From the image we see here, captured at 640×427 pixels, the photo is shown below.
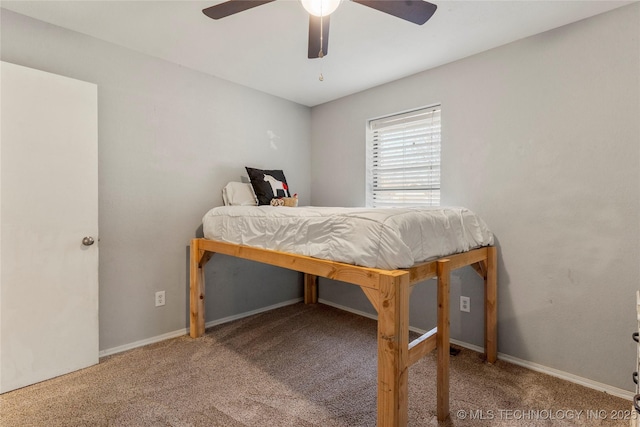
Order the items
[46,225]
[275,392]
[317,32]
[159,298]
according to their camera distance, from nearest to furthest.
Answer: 1. [317,32]
2. [275,392]
3. [46,225]
4. [159,298]

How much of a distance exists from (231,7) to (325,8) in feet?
1.46

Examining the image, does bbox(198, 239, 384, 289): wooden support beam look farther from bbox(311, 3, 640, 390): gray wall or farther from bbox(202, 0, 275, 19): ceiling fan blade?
bbox(311, 3, 640, 390): gray wall

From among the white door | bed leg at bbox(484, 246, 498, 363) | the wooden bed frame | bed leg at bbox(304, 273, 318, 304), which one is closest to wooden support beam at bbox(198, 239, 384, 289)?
the wooden bed frame

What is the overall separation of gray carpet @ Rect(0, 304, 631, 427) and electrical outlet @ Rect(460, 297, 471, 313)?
29cm

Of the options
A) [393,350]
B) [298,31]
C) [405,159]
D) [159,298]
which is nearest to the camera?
[393,350]

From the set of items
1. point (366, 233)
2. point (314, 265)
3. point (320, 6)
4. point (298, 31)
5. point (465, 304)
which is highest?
point (298, 31)

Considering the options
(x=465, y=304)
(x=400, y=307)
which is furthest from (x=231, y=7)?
(x=465, y=304)

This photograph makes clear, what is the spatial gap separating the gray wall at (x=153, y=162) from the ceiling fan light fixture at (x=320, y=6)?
1.62 meters

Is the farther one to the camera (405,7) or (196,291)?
(196,291)

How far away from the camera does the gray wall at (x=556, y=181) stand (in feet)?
5.76

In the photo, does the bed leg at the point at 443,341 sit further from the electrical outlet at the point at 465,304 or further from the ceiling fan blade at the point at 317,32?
the ceiling fan blade at the point at 317,32

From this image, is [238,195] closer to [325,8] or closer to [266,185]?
[266,185]

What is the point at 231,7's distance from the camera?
4.77 ft

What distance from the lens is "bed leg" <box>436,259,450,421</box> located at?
61.7 inches
